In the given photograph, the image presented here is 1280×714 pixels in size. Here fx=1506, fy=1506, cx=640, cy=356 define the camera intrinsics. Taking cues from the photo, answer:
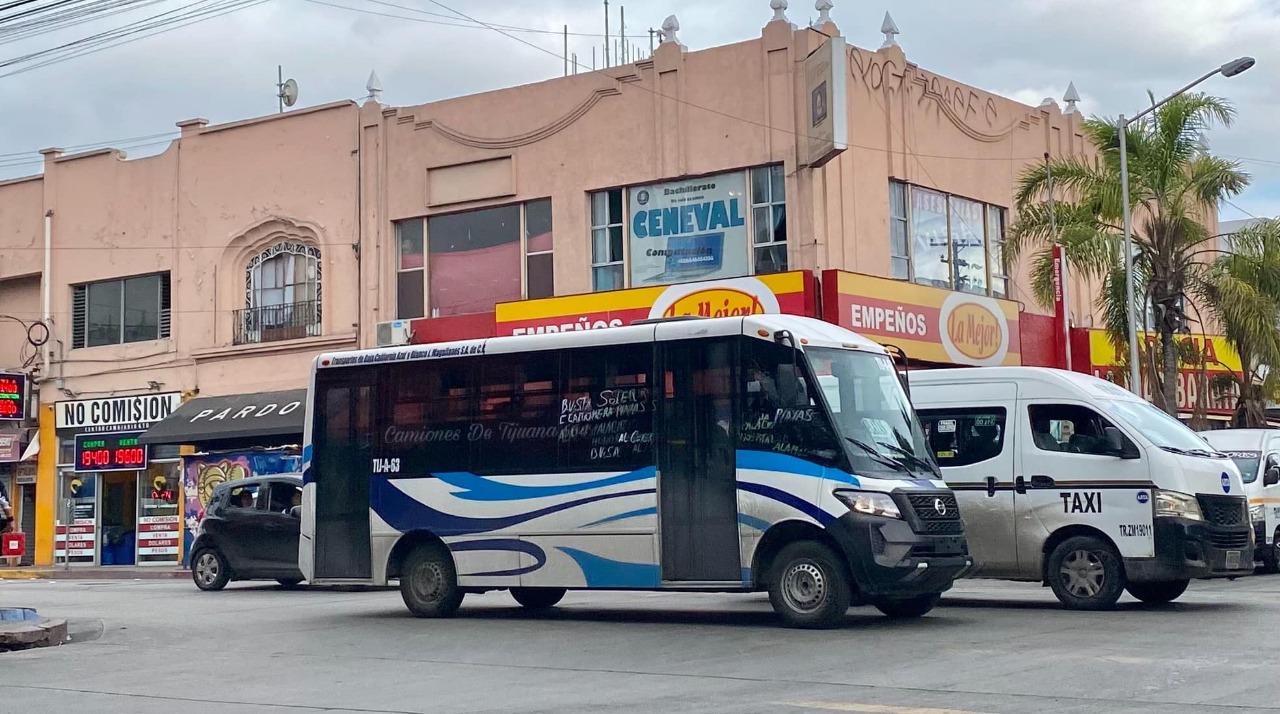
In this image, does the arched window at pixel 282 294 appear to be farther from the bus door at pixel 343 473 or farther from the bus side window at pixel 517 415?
the bus side window at pixel 517 415

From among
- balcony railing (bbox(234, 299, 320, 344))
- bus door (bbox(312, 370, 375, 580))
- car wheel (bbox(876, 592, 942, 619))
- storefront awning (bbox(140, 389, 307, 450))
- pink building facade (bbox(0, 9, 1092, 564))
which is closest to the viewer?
car wheel (bbox(876, 592, 942, 619))

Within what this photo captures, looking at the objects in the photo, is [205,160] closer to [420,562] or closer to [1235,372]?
[420,562]

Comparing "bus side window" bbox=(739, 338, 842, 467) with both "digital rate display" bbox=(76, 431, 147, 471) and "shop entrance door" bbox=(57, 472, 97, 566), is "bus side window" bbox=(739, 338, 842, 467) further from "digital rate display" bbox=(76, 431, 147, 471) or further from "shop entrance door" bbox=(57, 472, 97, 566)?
"shop entrance door" bbox=(57, 472, 97, 566)

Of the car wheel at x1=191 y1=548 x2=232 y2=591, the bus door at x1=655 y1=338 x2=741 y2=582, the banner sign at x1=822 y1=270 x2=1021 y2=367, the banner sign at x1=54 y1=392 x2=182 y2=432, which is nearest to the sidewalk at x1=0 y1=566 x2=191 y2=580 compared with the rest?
the banner sign at x1=54 y1=392 x2=182 y2=432

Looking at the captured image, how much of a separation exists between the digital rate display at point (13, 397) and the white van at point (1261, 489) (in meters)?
27.4

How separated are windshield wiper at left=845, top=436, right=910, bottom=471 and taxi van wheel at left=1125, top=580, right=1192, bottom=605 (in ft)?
10.2

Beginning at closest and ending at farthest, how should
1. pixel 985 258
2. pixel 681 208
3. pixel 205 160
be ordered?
pixel 681 208 < pixel 985 258 < pixel 205 160

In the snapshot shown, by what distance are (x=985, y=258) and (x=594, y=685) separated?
2238 cm

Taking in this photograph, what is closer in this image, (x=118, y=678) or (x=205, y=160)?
(x=118, y=678)

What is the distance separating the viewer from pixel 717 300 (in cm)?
2673

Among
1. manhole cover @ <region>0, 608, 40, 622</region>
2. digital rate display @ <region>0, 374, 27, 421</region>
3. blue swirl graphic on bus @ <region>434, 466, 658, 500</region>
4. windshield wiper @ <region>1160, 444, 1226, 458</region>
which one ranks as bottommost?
manhole cover @ <region>0, 608, 40, 622</region>

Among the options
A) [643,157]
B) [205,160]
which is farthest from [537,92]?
[205,160]

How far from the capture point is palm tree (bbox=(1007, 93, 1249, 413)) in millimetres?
25594

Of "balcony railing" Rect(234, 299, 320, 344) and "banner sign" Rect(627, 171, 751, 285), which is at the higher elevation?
"banner sign" Rect(627, 171, 751, 285)
